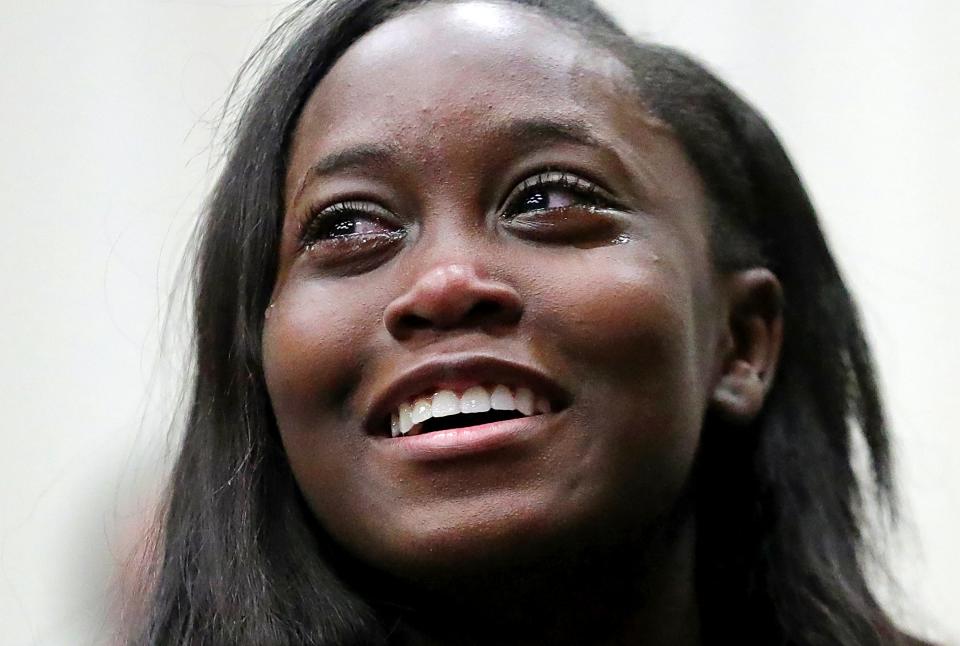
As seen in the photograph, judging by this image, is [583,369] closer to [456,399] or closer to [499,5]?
[456,399]

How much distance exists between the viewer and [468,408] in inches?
43.6

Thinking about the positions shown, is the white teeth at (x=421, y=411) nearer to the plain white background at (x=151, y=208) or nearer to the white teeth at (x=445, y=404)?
the white teeth at (x=445, y=404)

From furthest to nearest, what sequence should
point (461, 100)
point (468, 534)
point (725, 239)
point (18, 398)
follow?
point (18, 398) < point (725, 239) < point (461, 100) < point (468, 534)

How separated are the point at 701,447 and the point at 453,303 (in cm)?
37

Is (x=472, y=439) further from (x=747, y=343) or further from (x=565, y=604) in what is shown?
(x=747, y=343)

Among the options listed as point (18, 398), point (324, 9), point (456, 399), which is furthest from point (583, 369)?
point (18, 398)

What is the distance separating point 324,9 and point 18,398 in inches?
43.1

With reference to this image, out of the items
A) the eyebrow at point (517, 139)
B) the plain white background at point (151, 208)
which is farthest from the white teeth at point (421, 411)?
the plain white background at point (151, 208)

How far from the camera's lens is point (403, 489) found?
112 centimetres

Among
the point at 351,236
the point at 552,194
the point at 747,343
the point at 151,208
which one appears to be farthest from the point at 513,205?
the point at 151,208

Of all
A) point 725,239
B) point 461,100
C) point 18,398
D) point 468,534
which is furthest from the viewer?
point 18,398

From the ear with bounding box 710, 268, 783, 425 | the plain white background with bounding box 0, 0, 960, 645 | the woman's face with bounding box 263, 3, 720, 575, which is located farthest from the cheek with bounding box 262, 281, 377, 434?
the plain white background with bounding box 0, 0, 960, 645

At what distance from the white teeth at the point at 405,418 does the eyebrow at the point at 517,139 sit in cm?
21

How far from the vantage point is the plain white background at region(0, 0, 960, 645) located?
7.16 feet
